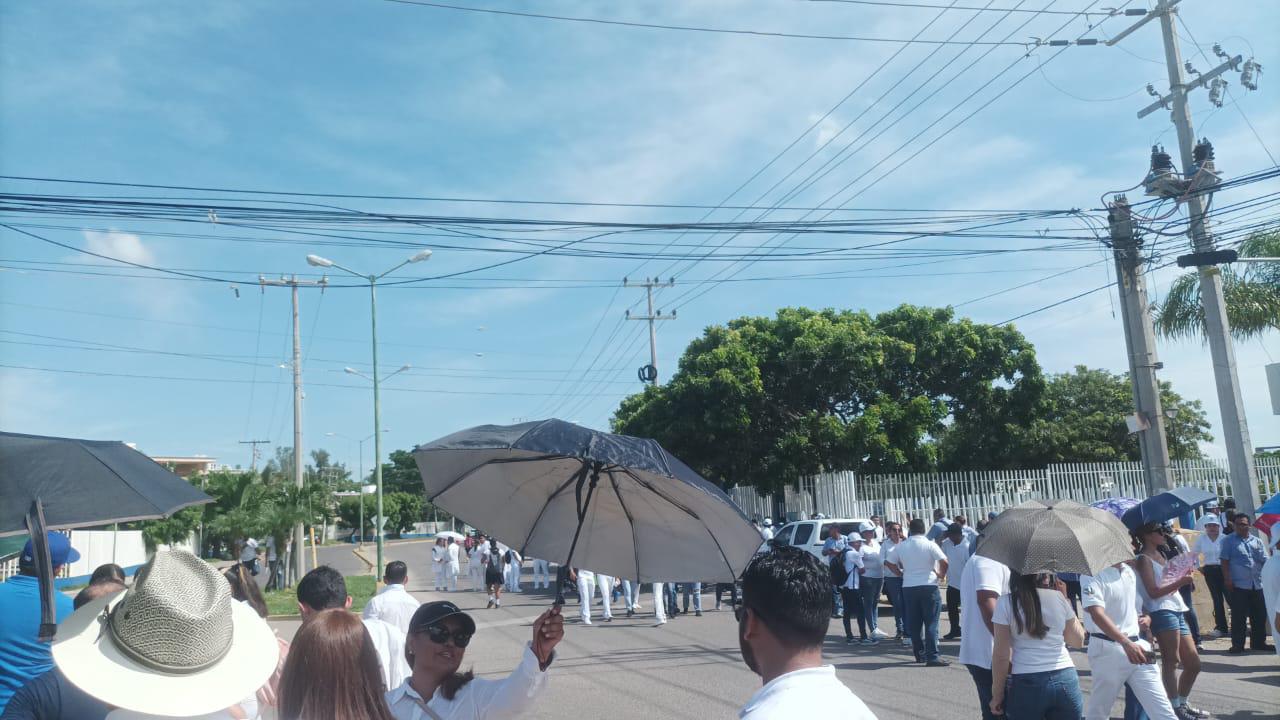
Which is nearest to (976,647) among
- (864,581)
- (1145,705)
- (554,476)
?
(1145,705)

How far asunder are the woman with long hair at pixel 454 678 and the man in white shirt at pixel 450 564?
87.3ft

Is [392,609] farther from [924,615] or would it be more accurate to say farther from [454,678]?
[924,615]

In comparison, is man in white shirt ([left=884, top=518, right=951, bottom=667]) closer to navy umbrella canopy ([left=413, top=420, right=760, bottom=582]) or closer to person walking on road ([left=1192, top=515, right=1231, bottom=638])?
person walking on road ([left=1192, top=515, right=1231, bottom=638])

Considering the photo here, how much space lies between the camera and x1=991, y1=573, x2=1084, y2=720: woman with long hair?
5371mm

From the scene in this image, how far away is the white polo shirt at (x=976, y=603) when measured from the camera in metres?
6.56

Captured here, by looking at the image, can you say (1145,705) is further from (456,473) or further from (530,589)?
(530,589)

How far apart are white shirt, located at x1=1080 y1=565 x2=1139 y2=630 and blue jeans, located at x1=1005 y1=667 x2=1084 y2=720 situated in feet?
2.95

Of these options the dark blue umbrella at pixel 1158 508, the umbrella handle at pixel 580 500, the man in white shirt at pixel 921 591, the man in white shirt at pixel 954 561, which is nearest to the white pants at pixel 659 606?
the man in white shirt at pixel 954 561

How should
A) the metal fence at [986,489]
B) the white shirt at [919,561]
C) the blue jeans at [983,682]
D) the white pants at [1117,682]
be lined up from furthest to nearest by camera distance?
the metal fence at [986,489]
the white shirt at [919,561]
the blue jeans at [983,682]
the white pants at [1117,682]

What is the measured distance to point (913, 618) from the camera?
1205 centimetres

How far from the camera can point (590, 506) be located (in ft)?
14.9

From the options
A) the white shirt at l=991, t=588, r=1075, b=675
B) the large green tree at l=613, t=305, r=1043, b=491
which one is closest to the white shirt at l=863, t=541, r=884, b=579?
the white shirt at l=991, t=588, r=1075, b=675

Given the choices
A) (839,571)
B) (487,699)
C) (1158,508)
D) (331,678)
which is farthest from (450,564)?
(331,678)

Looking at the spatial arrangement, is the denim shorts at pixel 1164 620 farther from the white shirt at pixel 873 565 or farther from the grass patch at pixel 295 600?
the grass patch at pixel 295 600
